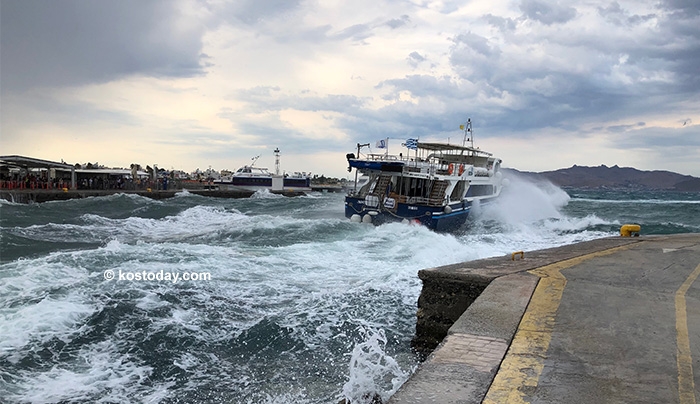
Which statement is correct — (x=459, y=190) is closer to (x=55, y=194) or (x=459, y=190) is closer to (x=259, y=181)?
(x=55, y=194)

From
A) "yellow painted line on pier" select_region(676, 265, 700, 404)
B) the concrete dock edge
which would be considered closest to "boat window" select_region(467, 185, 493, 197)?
the concrete dock edge

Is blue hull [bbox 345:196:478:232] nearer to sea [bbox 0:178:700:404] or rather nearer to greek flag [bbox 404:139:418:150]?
greek flag [bbox 404:139:418:150]

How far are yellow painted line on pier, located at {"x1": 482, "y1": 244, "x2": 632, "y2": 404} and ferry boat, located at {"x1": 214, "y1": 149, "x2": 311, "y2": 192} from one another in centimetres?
5643

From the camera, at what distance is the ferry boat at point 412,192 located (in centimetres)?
2106

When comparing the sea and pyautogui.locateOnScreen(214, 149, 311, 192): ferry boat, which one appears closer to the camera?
the sea

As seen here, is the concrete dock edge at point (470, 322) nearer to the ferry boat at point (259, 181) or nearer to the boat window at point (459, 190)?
the boat window at point (459, 190)

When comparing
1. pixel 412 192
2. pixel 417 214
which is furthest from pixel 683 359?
pixel 412 192

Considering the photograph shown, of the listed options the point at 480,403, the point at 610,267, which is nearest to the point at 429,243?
the point at 610,267

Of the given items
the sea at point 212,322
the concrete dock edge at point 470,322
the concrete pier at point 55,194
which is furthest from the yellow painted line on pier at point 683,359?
the concrete pier at point 55,194

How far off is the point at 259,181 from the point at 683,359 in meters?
59.2

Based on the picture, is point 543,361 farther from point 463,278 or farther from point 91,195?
point 91,195

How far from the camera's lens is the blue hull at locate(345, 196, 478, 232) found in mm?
20547

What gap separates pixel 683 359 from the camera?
360cm

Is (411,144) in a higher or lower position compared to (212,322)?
higher
